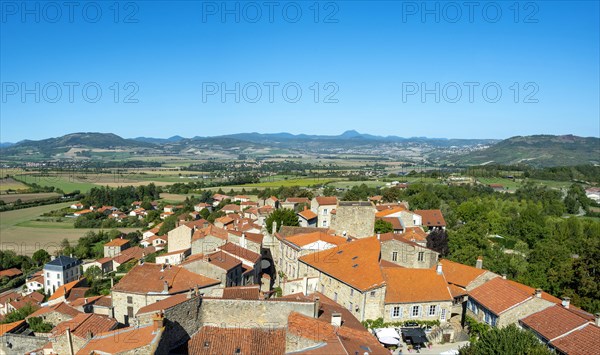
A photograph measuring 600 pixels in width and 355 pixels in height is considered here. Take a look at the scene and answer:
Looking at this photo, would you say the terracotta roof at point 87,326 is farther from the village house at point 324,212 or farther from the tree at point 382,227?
the village house at point 324,212

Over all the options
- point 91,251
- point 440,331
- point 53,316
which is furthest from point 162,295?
point 91,251

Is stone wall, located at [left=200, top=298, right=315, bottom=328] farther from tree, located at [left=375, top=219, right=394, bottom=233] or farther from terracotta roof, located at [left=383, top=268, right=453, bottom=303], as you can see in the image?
tree, located at [left=375, top=219, right=394, bottom=233]

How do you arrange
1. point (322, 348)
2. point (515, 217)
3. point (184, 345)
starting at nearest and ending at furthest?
point (322, 348), point (184, 345), point (515, 217)

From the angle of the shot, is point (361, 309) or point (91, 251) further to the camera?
point (91, 251)

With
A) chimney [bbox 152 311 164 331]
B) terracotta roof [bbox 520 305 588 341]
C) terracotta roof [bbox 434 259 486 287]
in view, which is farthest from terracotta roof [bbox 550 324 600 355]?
chimney [bbox 152 311 164 331]

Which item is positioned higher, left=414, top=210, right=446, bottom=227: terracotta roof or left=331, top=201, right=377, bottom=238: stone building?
left=331, top=201, right=377, bottom=238: stone building

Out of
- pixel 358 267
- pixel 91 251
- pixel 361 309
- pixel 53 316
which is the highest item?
pixel 358 267

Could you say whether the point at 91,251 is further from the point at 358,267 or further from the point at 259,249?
the point at 358,267

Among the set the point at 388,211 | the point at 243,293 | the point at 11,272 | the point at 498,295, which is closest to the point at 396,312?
the point at 498,295
